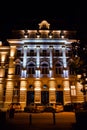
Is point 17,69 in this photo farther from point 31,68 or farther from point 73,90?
point 73,90

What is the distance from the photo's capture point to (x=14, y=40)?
3841 centimetres

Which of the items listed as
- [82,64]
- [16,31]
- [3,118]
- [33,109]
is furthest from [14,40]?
[3,118]

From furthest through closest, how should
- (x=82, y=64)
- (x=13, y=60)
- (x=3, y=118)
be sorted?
(x=13, y=60) < (x=82, y=64) < (x=3, y=118)

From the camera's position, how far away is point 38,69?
118 ft

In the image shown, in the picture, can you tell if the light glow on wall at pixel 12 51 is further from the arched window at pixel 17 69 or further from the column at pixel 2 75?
the arched window at pixel 17 69

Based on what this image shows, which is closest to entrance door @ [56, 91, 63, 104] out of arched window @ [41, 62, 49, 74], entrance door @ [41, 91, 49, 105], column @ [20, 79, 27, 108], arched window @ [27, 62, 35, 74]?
entrance door @ [41, 91, 49, 105]

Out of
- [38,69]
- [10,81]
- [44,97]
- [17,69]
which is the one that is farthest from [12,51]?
[44,97]

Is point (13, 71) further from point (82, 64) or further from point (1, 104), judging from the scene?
point (82, 64)

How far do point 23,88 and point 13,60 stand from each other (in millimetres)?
6494

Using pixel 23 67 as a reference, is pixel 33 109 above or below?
below

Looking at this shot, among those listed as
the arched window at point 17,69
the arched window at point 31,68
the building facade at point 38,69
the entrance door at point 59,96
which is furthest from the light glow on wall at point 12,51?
the entrance door at point 59,96

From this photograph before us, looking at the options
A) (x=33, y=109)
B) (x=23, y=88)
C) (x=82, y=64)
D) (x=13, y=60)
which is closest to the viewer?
(x=82, y=64)

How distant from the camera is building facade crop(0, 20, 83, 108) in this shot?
115 feet

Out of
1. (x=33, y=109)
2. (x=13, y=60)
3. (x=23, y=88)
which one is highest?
(x=13, y=60)
